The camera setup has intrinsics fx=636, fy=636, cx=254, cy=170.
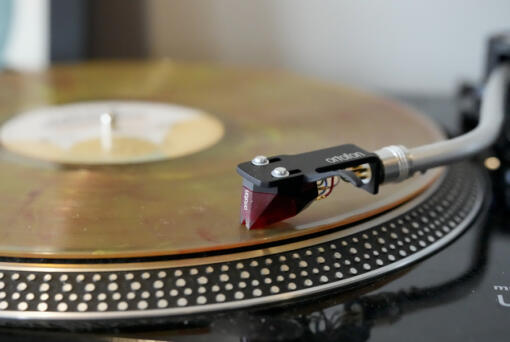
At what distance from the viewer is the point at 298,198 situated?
0.46 meters

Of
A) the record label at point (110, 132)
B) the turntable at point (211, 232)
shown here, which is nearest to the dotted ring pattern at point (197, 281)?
the turntable at point (211, 232)

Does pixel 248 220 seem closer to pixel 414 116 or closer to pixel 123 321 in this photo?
pixel 123 321

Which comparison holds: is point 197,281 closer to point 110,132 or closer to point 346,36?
A: point 110,132

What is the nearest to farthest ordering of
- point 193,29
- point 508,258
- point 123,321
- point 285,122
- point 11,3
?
point 123,321 → point 508,258 → point 285,122 → point 11,3 → point 193,29

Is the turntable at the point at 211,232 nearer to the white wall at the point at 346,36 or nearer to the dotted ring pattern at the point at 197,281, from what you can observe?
the dotted ring pattern at the point at 197,281

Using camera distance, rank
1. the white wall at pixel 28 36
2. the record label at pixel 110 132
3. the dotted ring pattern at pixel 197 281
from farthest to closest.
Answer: the white wall at pixel 28 36
the record label at pixel 110 132
the dotted ring pattern at pixel 197 281

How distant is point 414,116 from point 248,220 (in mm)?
353

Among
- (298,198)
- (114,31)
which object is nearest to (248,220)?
(298,198)

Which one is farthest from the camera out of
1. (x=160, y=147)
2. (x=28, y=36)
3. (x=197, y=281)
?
(x=28, y=36)

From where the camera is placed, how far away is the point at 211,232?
46 cm

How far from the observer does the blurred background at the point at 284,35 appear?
3.24 feet

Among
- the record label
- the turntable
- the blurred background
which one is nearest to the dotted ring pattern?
the turntable

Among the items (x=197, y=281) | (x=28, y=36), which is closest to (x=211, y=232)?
(x=197, y=281)

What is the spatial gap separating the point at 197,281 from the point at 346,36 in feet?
2.34
